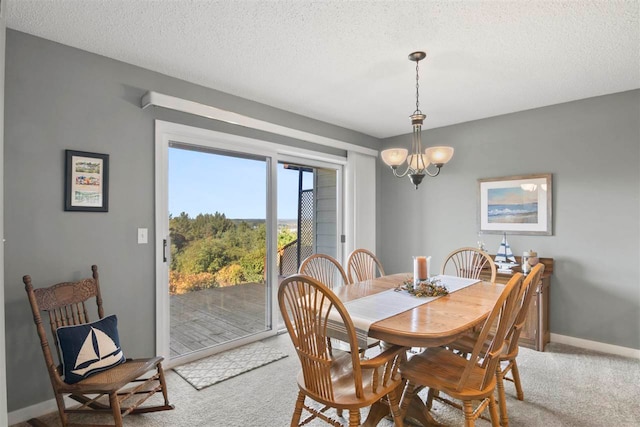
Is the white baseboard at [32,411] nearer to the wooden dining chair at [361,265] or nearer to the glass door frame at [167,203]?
the glass door frame at [167,203]

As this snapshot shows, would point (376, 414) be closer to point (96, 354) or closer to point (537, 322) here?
point (96, 354)

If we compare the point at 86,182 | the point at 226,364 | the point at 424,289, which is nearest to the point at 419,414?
the point at 424,289

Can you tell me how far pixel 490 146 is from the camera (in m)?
3.98

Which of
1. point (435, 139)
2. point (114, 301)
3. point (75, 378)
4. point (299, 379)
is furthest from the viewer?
point (435, 139)

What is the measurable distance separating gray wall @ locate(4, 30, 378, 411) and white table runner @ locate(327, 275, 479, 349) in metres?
1.68

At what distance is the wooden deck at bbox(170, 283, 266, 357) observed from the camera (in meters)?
2.99

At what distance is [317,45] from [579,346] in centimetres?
370

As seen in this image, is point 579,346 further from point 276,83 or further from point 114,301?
point 114,301

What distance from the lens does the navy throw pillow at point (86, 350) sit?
6.41 ft

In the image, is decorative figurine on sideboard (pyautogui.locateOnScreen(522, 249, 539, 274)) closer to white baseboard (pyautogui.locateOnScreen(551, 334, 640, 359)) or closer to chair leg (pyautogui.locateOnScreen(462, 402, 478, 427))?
white baseboard (pyautogui.locateOnScreen(551, 334, 640, 359))

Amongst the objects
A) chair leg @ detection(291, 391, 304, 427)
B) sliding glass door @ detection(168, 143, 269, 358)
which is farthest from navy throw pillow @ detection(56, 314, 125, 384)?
chair leg @ detection(291, 391, 304, 427)

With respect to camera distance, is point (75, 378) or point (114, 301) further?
point (114, 301)

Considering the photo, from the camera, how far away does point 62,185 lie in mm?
2307

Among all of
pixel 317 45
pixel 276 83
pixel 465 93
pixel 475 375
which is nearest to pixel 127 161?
pixel 276 83
